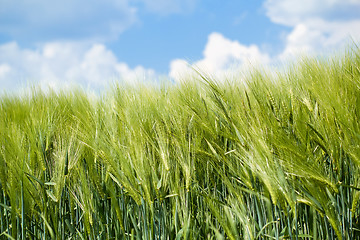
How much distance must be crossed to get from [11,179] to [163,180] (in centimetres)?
54

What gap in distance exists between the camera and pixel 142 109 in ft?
5.27

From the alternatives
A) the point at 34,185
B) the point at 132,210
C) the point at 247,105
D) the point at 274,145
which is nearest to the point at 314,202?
the point at 274,145

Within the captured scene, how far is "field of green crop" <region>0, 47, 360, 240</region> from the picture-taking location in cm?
116

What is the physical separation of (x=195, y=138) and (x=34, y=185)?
23.6 inches

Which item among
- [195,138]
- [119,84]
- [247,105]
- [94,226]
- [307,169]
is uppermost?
[119,84]

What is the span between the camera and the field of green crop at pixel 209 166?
1160 mm

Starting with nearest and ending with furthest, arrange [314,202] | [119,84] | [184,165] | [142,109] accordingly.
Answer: [314,202] → [184,165] → [142,109] → [119,84]

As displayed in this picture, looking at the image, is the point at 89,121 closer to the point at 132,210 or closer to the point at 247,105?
the point at 132,210

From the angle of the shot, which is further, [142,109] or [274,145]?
[142,109]

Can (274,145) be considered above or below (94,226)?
above

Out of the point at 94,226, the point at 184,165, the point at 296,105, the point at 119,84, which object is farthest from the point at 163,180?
the point at 119,84

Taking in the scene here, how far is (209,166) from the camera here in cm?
157

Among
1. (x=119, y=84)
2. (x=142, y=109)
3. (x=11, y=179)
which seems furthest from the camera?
(x=119, y=84)

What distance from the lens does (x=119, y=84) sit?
2.12m
